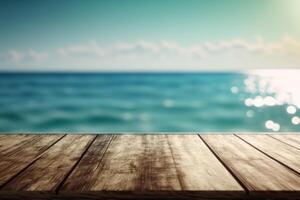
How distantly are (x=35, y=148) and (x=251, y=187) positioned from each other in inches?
50.4

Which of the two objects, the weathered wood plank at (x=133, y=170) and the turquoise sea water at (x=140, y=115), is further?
the turquoise sea water at (x=140, y=115)

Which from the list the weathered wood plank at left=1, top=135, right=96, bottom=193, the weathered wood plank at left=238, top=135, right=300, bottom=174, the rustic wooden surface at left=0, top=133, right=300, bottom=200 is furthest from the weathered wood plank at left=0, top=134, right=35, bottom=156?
the weathered wood plank at left=238, top=135, right=300, bottom=174

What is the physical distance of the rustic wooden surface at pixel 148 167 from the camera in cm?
111

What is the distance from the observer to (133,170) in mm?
1386

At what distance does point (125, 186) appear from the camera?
1.16 metres

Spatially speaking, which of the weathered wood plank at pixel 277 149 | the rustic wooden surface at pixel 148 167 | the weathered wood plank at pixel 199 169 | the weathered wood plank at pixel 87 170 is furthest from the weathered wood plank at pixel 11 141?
the weathered wood plank at pixel 277 149

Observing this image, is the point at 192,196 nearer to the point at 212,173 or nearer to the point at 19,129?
the point at 212,173

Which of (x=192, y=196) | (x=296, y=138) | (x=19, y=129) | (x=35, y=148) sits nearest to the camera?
(x=192, y=196)

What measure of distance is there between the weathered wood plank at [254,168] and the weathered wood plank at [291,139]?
1.02 feet

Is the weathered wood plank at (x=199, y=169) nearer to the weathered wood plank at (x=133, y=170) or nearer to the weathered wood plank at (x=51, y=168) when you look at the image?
the weathered wood plank at (x=133, y=170)

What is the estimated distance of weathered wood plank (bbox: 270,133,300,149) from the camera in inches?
78.6

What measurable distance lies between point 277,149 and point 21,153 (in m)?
1.50

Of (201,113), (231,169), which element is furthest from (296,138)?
(201,113)

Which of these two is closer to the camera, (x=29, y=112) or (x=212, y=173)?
(x=212, y=173)
